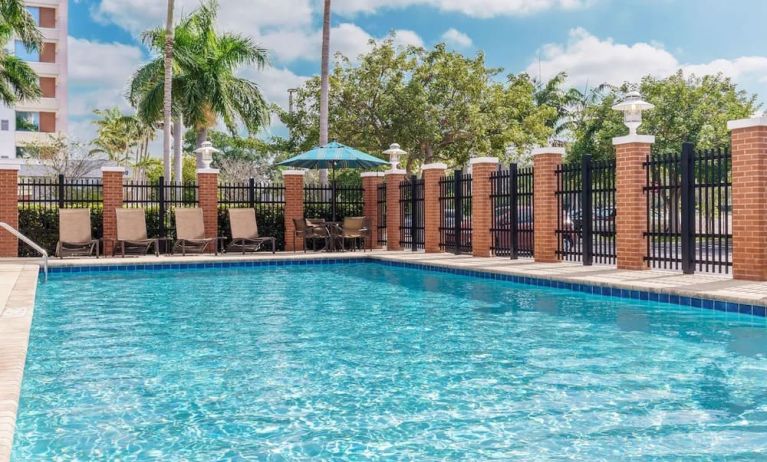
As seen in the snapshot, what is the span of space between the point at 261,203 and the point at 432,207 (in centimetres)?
455

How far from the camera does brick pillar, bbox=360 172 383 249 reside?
19.6m

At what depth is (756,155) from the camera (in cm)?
970

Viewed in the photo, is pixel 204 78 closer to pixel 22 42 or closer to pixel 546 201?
pixel 22 42

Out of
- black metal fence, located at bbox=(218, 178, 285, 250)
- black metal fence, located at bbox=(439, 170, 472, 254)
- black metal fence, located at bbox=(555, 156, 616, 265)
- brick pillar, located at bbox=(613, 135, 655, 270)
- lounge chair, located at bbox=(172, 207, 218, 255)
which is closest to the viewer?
brick pillar, located at bbox=(613, 135, 655, 270)

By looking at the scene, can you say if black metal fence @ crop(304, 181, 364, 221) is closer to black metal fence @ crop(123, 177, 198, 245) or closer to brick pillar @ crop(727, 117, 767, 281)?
black metal fence @ crop(123, 177, 198, 245)

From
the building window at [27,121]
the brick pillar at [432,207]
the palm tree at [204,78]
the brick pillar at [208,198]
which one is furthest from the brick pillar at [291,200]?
the building window at [27,121]

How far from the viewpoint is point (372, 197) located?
19703 millimetres

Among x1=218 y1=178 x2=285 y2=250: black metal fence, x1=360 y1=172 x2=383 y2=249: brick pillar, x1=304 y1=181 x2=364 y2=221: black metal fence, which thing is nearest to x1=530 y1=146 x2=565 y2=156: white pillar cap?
x1=360 y1=172 x2=383 y2=249: brick pillar

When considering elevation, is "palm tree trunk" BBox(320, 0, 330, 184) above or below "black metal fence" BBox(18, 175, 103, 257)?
above

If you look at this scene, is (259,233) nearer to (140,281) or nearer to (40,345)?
(140,281)

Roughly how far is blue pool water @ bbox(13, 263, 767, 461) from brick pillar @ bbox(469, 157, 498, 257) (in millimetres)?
5850

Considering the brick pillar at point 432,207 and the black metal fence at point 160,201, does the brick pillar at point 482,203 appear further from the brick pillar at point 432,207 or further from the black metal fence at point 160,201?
the black metal fence at point 160,201

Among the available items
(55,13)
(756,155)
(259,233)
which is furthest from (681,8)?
(55,13)

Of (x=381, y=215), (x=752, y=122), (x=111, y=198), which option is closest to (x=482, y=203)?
(x=381, y=215)
